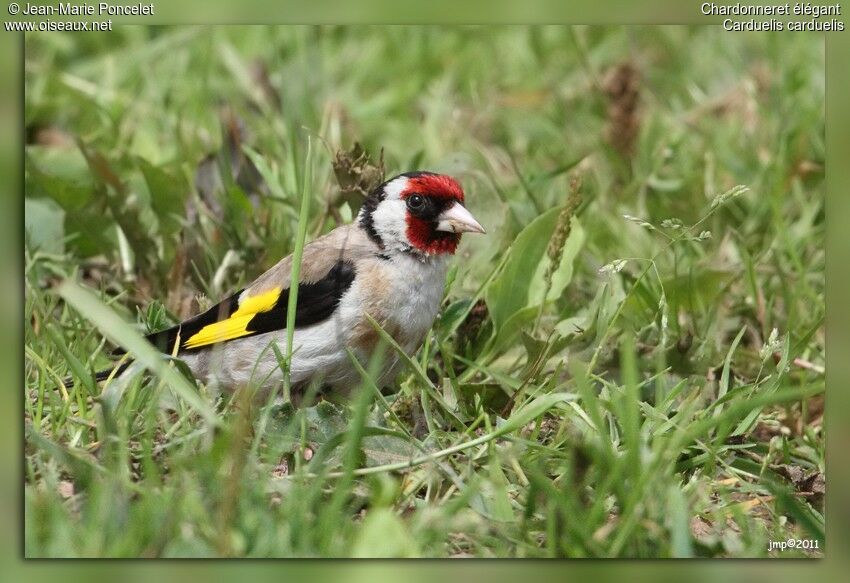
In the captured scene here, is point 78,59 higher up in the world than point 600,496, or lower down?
higher up

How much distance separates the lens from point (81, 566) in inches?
88.4

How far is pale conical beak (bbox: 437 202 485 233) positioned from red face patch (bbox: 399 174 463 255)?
0.06 feet

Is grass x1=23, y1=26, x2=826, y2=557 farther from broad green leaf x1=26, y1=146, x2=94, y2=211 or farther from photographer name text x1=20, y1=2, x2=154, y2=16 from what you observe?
photographer name text x1=20, y1=2, x2=154, y2=16

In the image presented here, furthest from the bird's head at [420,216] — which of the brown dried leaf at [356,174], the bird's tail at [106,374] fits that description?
the bird's tail at [106,374]

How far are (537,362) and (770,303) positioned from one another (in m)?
0.94

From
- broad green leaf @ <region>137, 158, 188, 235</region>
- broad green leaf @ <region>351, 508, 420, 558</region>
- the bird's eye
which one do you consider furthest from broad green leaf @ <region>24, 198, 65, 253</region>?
broad green leaf @ <region>351, 508, 420, 558</region>

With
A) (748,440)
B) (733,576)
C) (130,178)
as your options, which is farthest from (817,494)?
(130,178)

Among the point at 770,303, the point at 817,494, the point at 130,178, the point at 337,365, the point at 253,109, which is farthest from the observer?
the point at 253,109

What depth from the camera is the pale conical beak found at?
3.33 meters

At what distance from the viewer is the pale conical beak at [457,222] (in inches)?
131

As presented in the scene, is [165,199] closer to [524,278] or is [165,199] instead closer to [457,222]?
[457,222]

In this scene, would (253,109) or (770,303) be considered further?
(253,109)

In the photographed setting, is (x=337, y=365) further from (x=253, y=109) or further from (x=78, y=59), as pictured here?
(x=78, y=59)

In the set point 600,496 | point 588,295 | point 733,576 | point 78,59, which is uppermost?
point 78,59
